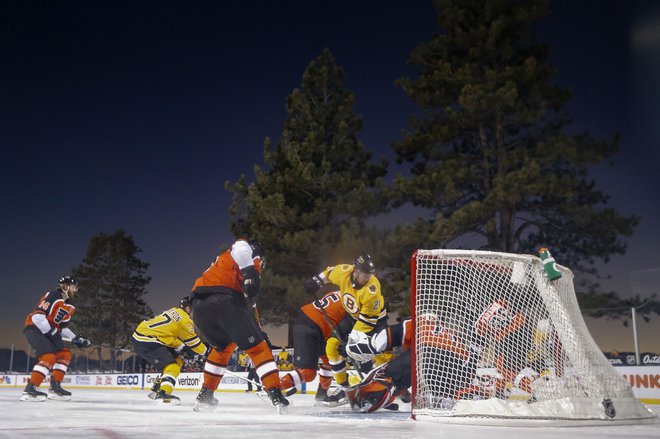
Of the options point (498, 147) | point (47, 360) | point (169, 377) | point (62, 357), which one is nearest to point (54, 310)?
point (47, 360)

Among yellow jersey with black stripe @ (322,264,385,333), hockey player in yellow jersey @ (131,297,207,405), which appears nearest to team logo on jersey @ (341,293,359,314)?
yellow jersey with black stripe @ (322,264,385,333)

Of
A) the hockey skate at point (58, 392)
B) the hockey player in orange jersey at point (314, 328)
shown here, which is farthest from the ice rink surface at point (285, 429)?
the hockey skate at point (58, 392)

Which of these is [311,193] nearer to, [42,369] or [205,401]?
[42,369]

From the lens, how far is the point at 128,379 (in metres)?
19.8

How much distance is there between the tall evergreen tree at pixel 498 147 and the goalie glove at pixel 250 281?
1541 centimetres

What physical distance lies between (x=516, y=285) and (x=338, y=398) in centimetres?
273

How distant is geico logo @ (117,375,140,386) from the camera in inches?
770

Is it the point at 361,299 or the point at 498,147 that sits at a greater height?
the point at 498,147

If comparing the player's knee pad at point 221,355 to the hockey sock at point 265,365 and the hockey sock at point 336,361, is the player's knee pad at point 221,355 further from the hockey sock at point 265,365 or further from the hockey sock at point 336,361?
the hockey sock at point 336,361

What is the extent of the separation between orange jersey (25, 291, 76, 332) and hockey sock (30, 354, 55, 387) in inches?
17.0

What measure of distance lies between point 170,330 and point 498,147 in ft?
54.5

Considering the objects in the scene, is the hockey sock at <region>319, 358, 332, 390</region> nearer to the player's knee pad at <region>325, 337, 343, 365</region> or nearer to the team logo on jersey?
the player's knee pad at <region>325, 337, 343, 365</region>

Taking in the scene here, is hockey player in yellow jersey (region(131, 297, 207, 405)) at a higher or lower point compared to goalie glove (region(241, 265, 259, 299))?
lower

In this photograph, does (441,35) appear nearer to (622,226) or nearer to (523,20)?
(523,20)
